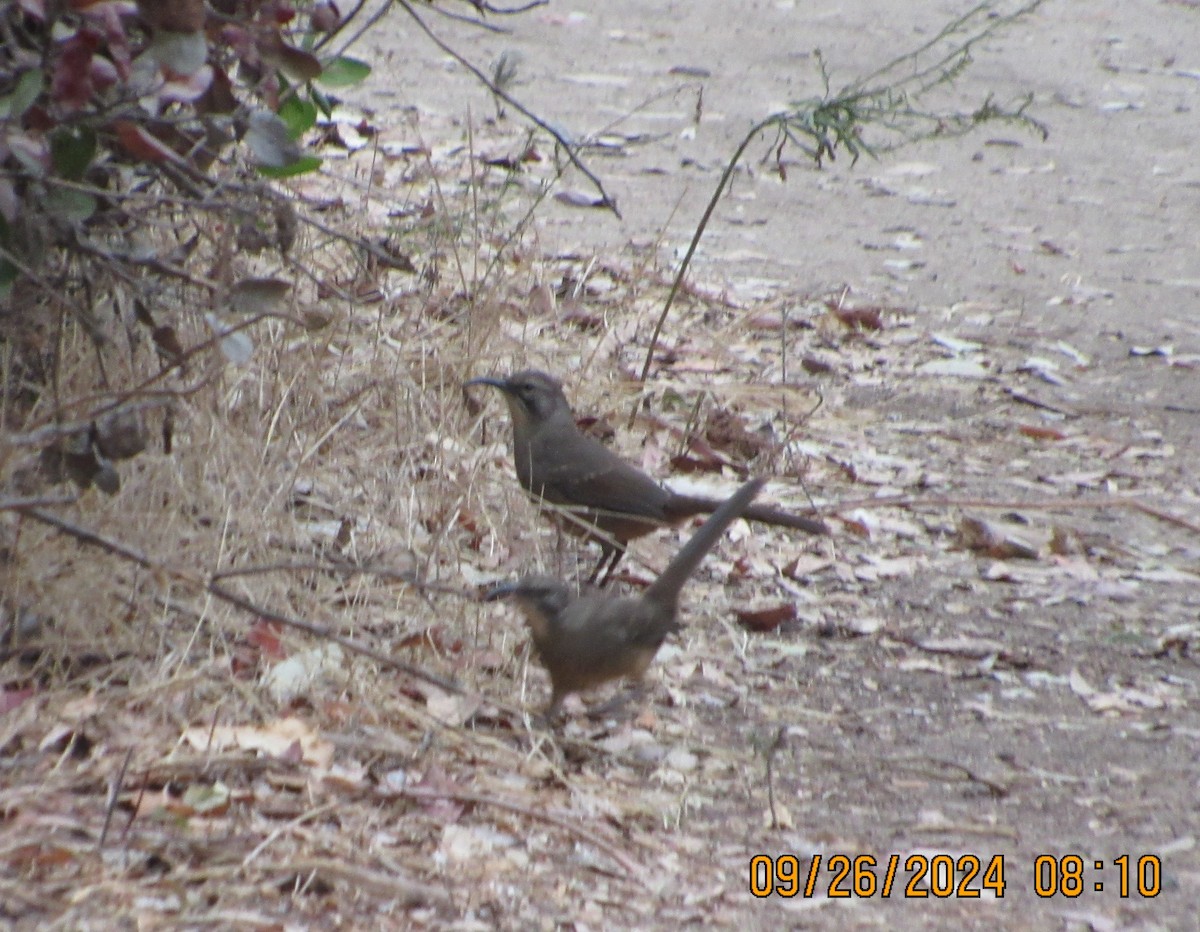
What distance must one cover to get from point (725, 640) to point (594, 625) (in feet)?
2.84

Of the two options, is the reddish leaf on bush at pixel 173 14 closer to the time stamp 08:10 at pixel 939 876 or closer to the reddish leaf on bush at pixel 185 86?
the reddish leaf on bush at pixel 185 86

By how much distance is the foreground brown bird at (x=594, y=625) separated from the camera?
4449 mm

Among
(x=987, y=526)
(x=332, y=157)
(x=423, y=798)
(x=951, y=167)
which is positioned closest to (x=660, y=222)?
(x=332, y=157)

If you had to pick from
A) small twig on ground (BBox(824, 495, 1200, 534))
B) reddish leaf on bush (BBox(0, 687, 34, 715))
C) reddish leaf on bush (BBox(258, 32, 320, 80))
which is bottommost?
reddish leaf on bush (BBox(0, 687, 34, 715))

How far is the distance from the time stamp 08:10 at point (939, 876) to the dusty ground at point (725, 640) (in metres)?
0.02

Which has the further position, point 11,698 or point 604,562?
point 604,562

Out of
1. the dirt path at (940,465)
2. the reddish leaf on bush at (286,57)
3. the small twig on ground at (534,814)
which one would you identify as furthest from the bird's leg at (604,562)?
the reddish leaf on bush at (286,57)

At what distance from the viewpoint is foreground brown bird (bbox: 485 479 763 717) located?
4449 mm

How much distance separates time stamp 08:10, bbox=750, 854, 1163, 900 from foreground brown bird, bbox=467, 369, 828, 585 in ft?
5.14

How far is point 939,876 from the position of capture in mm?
3900

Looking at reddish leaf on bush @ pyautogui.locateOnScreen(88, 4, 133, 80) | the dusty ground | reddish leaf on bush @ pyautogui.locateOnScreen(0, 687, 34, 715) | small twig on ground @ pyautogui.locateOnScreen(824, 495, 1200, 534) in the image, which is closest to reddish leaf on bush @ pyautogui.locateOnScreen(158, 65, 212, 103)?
reddish leaf on bush @ pyautogui.locateOnScreen(88, 4, 133, 80)

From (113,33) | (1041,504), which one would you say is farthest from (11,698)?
(1041,504)

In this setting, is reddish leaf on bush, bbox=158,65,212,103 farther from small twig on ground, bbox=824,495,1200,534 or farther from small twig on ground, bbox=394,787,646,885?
small twig on ground, bbox=824,495,1200,534

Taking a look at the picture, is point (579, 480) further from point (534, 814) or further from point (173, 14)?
point (173, 14)
